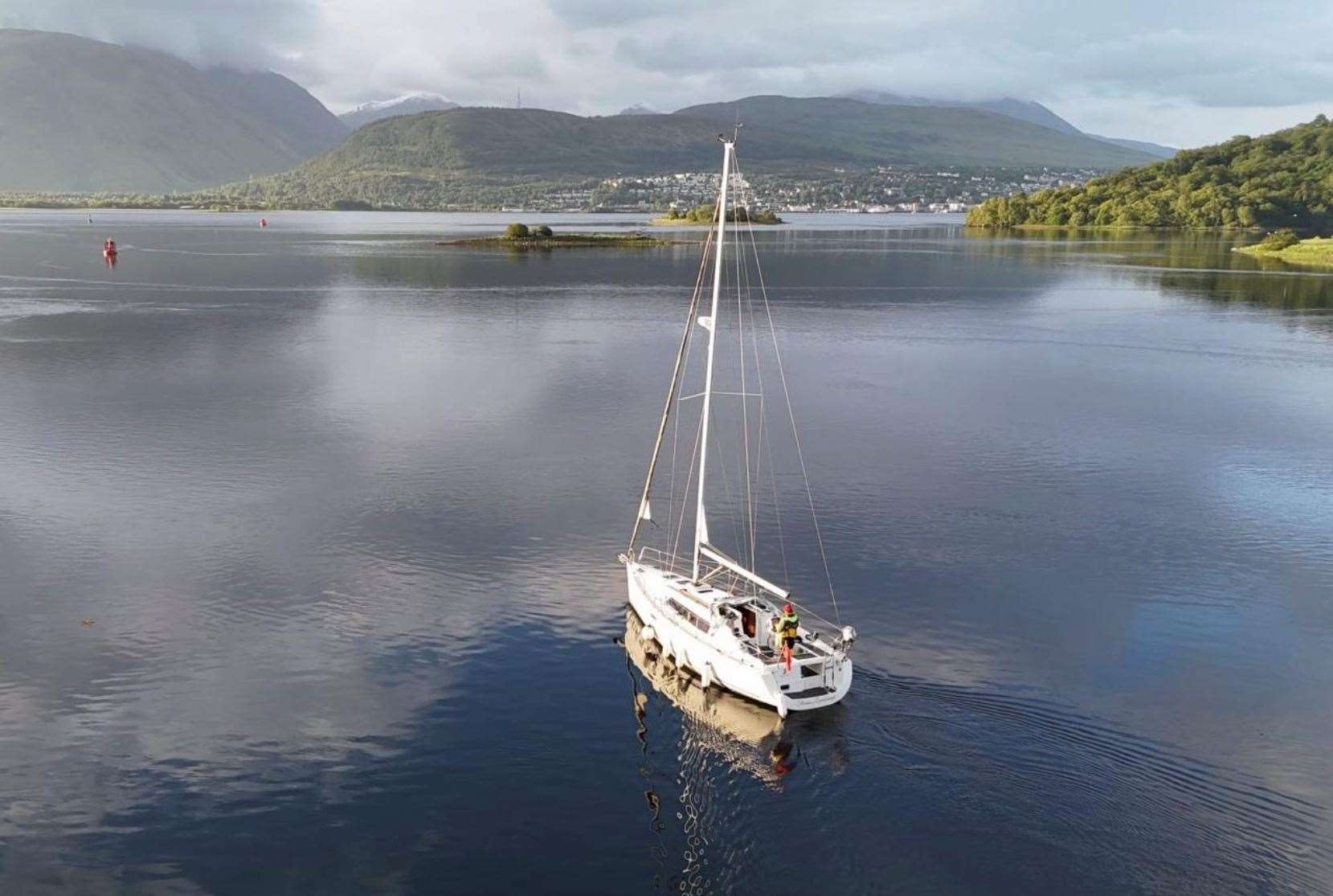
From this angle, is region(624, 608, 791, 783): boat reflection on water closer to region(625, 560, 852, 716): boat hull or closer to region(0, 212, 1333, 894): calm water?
region(0, 212, 1333, 894): calm water

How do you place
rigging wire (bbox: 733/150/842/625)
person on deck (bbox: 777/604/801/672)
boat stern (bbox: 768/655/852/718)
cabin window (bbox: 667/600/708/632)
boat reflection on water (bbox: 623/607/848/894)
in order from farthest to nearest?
1. rigging wire (bbox: 733/150/842/625)
2. cabin window (bbox: 667/600/708/632)
3. person on deck (bbox: 777/604/801/672)
4. boat stern (bbox: 768/655/852/718)
5. boat reflection on water (bbox: 623/607/848/894)

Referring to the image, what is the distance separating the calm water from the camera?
84.3 ft

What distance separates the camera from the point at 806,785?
2831cm

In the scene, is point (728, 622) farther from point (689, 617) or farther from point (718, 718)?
point (718, 718)

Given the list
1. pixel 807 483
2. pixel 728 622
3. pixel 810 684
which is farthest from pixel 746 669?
pixel 807 483

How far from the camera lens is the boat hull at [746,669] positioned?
3100 centimetres

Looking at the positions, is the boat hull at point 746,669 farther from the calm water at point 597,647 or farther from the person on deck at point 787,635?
the calm water at point 597,647

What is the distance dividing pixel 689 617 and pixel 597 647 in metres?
3.59

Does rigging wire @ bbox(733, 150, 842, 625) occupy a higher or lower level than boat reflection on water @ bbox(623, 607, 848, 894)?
higher

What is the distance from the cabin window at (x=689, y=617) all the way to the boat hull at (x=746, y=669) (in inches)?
9.8

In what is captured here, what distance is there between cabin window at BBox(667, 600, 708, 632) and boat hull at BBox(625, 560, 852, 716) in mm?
249

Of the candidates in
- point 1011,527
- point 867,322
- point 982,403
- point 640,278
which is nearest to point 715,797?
point 1011,527

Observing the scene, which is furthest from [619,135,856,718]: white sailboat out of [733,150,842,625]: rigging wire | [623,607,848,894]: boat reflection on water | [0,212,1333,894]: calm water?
[0,212,1333,894]: calm water

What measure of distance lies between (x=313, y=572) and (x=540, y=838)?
19351 mm
